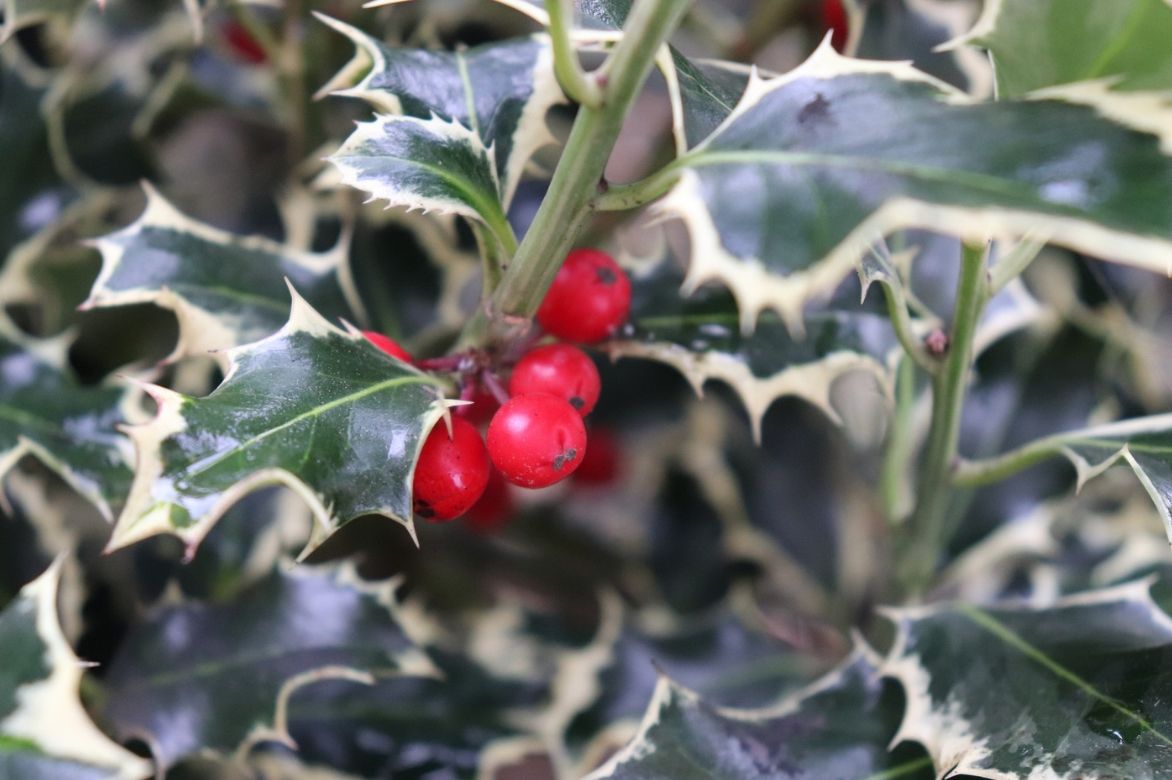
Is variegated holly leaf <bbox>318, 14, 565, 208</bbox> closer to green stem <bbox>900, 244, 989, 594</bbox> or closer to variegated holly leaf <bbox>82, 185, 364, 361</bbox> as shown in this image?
variegated holly leaf <bbox>82, 185, 364, 361</bbox>

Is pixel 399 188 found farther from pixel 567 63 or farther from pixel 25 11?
pixel 25 11

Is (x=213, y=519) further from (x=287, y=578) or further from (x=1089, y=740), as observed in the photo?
→ (x=1089, y=740)

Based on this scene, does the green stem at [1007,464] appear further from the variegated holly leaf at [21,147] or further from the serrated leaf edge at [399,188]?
the variegated holly leaf at [21,147]

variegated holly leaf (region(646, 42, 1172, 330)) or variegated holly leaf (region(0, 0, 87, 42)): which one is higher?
variegated holly leaf (region(646, 42, 1172, 330))

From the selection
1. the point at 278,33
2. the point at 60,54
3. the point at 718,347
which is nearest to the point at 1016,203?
the point at 718,347

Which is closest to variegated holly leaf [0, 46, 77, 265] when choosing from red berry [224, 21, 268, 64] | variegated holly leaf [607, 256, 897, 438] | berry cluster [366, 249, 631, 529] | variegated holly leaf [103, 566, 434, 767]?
red berry [224, 21, 268, 64]

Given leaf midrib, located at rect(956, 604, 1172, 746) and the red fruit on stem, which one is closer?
leaf midrib, located at rect(956, 604, 1172, 746)

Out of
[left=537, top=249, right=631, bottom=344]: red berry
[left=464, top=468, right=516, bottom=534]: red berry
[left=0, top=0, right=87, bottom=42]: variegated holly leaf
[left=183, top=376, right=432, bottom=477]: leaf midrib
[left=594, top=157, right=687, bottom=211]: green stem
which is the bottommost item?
[left=464, top=468, right=516, bottom=534]: red berry
